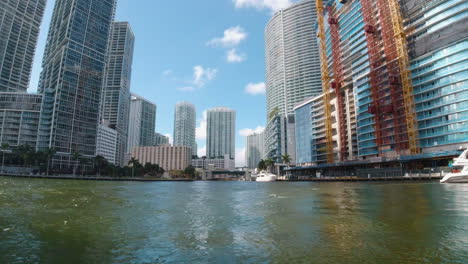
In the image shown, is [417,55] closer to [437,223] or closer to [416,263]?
[437,223]

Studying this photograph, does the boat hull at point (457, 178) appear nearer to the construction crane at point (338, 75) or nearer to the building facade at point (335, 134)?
the building facade at point (335, 134)

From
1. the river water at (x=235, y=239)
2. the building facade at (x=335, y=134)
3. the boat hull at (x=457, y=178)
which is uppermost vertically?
the building facade at (x=335, y=134)

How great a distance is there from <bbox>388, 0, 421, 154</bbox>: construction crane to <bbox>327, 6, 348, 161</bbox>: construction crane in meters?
46.2

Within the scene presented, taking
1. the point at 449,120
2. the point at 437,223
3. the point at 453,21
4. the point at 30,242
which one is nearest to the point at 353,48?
the point at 453,21

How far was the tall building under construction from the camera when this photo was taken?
4454 inches

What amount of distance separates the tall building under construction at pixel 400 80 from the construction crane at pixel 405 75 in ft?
1.18

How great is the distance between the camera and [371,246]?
1327 centimetres

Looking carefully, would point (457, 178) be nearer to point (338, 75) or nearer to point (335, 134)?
point (335, 134)

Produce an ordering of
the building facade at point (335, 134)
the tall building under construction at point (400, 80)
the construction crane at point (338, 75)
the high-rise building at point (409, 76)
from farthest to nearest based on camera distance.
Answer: the construction crane at point (338, 75) → the building facade at point (335, 134) → the tall building under construction at point (400, 80) → the high-rise building at point (409, 76)

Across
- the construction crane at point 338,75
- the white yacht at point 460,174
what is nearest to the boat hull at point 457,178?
the white yacht at point 460,174

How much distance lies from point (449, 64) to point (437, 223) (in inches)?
4802

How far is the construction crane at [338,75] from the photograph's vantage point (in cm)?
17425

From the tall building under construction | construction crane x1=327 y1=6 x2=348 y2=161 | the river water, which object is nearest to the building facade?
the tall building under construction

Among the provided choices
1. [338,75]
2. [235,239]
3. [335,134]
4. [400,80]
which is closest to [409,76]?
[400,80]
